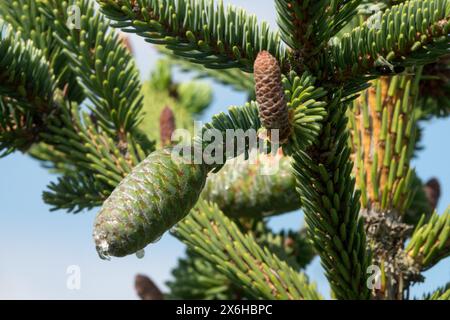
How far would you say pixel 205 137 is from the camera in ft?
4.21

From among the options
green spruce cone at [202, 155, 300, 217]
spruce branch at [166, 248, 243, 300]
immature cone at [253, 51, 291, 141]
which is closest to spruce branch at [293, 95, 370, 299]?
immature cone at [253, 51, 291, 141]

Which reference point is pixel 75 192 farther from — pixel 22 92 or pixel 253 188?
pixel 253 188

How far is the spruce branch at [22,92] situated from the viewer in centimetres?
186

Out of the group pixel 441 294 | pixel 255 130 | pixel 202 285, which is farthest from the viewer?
pixel 202 285

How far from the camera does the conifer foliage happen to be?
1258mm

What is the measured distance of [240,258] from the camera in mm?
1994

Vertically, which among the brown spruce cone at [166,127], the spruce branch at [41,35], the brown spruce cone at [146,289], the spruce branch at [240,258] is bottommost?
the brown spruce cone at [146,289]

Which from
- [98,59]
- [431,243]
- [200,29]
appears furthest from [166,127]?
[200,29]

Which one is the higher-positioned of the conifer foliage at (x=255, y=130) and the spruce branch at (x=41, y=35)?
the spruce branch at (x=41, y=35)

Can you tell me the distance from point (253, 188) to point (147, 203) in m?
1.14

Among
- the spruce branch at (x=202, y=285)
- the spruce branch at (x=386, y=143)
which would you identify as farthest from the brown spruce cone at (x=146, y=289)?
the spruce branch at (x=386, y=143)

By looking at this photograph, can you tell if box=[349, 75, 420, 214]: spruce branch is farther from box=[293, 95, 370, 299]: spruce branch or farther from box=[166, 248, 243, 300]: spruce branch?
box=[166, 248, 243, 300]: spruce branch

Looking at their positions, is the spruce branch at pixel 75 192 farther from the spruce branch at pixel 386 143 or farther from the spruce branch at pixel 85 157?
the spruce branch at pixel 386 143

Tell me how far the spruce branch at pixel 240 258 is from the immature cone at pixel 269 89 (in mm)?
885
